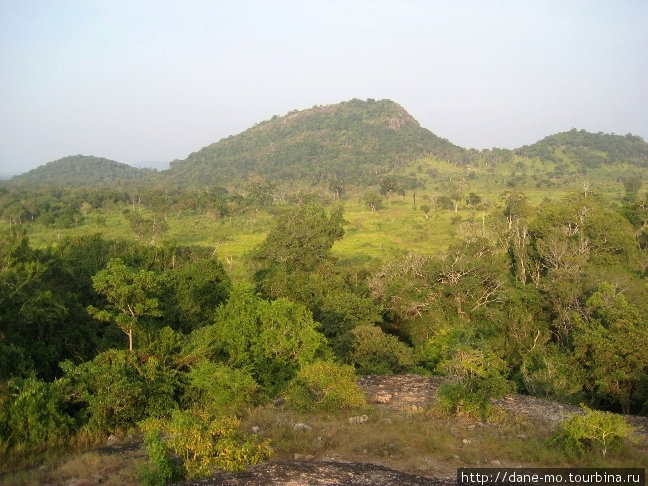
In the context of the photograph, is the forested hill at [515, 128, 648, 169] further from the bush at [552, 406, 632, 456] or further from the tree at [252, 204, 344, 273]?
the bush at [552, 406, 632, 456]

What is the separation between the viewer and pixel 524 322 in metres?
19.1

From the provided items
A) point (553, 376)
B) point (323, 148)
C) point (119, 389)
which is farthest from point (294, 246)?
point (323, 148)

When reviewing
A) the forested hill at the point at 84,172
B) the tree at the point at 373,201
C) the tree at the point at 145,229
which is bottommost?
the tree at the point at 145,229

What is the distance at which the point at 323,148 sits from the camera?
484 feet

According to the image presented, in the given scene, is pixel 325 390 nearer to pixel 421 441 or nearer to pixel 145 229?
pixel 421 441

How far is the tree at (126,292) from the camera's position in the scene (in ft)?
37.0

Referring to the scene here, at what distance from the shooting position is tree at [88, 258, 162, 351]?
1127 cm

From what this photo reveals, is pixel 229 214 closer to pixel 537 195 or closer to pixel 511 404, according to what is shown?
pixel 537 195

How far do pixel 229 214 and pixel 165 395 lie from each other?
51.3 meters

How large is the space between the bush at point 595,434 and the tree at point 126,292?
850 cm

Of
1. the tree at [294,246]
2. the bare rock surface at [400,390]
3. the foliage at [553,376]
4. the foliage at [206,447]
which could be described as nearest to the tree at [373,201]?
the tree at [294,246]

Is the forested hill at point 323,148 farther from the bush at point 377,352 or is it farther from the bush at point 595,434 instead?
the bush at point 595,434

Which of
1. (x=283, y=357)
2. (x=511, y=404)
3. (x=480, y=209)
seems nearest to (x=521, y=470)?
(x=511, y=404)

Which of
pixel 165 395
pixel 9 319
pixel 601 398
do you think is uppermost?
pixel 9 319
